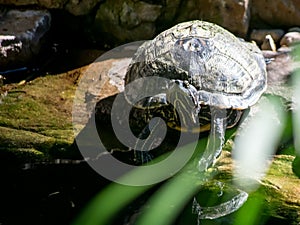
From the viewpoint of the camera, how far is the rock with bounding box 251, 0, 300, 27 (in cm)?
411

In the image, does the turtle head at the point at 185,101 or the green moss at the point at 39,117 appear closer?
the turtle head at the point at 185,101

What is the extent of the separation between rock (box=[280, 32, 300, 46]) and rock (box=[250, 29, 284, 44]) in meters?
0.08

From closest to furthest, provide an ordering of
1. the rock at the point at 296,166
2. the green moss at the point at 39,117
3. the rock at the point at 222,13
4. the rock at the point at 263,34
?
the rock at the point at 296,166, the green moss at the point at 39,117, the rock at the point at 222,13, the rock at the point at 263,34

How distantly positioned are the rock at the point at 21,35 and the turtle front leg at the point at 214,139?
1.63 metres

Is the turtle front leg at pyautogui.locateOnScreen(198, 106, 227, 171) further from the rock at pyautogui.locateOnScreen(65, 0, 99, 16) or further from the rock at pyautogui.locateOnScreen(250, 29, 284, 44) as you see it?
the rock at pyautogui.locateOnScreen(65, 0, 99, 16)

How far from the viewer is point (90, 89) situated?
3.50 metres

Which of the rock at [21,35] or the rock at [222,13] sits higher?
the rock at [222,13]

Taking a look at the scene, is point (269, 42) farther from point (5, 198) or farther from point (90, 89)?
point (5, 198)

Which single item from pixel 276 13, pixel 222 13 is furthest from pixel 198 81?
pixel 276 13

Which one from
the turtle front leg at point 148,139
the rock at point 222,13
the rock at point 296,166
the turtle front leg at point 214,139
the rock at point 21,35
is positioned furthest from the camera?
the rock at point 222,13

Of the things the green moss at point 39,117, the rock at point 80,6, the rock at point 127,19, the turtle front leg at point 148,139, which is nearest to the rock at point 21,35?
the rock at point 80,6

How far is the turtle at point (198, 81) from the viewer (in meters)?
2.96

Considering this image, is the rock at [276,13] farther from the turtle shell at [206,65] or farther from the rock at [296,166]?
the rock at [296,166]

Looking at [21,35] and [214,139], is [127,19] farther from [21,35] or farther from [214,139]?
[214,139]
